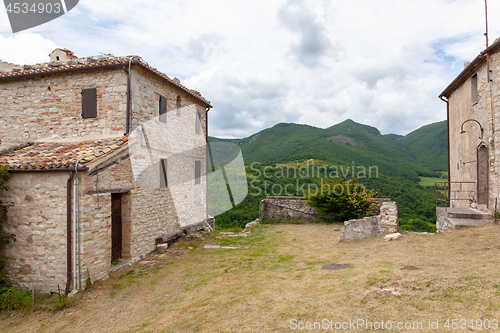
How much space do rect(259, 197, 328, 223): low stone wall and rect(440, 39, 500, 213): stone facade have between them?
22.6 feet

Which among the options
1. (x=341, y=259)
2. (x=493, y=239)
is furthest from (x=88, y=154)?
(x=493, y=239)

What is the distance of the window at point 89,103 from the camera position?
376 inches

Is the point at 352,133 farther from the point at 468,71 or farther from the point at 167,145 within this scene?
the point at 167,145

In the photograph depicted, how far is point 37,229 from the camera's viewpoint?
7391mm

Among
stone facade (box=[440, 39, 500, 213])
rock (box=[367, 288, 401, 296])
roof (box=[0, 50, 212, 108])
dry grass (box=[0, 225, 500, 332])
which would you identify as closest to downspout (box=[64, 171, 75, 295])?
dry grass (box=[0, 225, 500, 332])

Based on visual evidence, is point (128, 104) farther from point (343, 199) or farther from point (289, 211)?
point (343, 199)

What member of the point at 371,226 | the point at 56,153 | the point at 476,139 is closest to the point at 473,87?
the point at 476,139

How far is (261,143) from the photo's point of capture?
6197 centimetres

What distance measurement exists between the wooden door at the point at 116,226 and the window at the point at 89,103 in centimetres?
300

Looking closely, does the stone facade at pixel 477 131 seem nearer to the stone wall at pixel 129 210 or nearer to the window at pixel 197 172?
the window at pixel 197 172

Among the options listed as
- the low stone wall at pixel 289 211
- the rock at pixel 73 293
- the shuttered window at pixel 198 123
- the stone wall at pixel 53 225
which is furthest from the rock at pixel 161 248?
the low stone wall at pixel 289 211

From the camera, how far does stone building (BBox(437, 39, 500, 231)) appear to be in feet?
33.1

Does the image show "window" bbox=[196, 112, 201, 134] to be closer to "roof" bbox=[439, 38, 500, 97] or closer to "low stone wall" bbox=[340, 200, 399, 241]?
"low stone wall" bbox=[340, 200, 399, 241]

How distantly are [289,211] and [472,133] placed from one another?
31.5 ft
